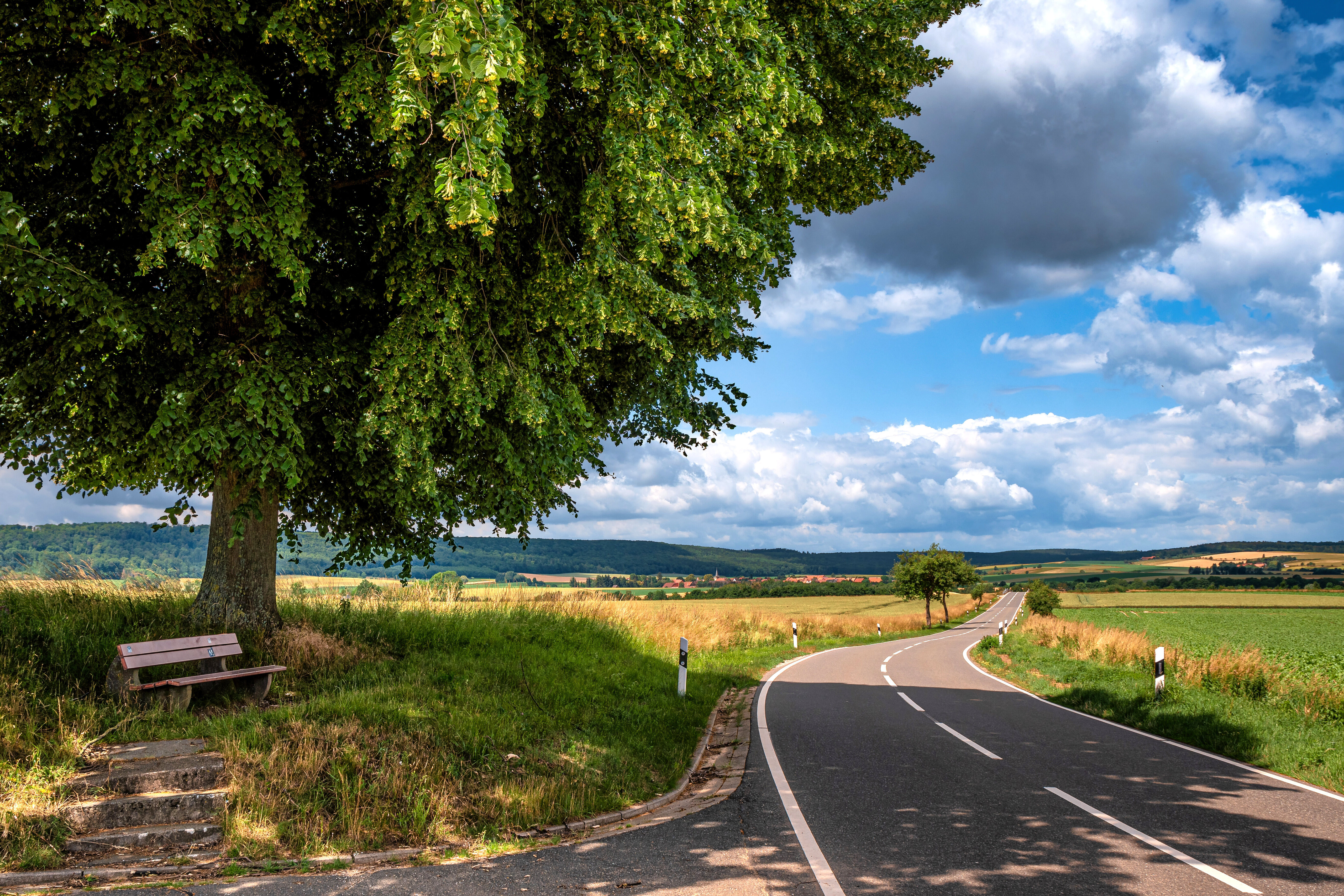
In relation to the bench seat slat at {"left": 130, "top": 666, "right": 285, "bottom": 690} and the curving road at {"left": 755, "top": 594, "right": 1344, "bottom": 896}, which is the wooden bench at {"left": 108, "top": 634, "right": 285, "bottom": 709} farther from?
the curving road at {"left": 755, "top": 594, "right": 1344, "bottom": 896}

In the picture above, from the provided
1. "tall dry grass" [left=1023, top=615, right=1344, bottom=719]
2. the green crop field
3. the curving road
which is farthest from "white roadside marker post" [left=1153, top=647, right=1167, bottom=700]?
the green crop field

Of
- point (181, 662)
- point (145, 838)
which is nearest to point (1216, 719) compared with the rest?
point (145, 838)

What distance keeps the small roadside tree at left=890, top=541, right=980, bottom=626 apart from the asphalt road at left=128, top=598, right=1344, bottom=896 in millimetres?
47958

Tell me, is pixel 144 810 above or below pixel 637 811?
above

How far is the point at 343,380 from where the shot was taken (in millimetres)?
8430

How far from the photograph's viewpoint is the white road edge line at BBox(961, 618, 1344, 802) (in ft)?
23.6

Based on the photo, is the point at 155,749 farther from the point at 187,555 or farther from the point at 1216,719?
the point at 187,555

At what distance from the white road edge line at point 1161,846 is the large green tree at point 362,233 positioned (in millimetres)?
6266

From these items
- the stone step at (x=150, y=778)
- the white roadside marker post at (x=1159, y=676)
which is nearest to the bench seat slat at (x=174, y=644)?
the stone step at (x=150, y=778)

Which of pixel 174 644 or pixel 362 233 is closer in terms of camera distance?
pixel 174 644

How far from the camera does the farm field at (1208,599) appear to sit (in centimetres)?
6975

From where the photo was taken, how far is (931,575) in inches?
2190

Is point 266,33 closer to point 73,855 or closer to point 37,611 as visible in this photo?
point 73,855

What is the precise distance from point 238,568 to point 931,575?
175 ft
